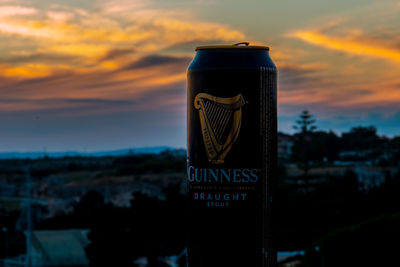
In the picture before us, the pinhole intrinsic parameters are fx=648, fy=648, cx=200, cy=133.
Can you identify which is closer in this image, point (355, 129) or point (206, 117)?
point (206, 117)

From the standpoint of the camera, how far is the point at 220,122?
5.88 metres

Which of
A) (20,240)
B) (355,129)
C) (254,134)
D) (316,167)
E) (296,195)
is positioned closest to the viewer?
(254,134)

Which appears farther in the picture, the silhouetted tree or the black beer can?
the silhouetted tree

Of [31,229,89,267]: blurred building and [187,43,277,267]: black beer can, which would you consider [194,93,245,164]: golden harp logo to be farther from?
[31,229,89,267]: blurred building

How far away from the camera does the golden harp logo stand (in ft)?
19.2

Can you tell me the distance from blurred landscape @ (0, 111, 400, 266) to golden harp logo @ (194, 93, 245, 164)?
0.77m

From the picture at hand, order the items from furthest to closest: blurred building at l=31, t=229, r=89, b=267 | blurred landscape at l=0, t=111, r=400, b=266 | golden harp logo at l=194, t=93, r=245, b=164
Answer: blurred building at l=31, t=229, r=89, b=267, blurred landscape at l=0, t=111, r=400, b=266, golden harp logo at l=194, t=93, r=245, b=164

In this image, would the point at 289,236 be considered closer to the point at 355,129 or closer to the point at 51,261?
the point at 51,261

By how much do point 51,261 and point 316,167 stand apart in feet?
158

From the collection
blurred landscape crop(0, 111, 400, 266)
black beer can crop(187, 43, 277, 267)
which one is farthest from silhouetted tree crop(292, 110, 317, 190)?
black beer can crop(187, 43, 277, 267)

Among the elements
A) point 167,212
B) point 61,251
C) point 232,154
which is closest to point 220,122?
point 232,154

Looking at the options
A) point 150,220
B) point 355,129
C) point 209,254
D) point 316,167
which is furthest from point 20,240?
point 355,129

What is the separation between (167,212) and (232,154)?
28.8 meters

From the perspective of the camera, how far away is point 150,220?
3381 centimetres
